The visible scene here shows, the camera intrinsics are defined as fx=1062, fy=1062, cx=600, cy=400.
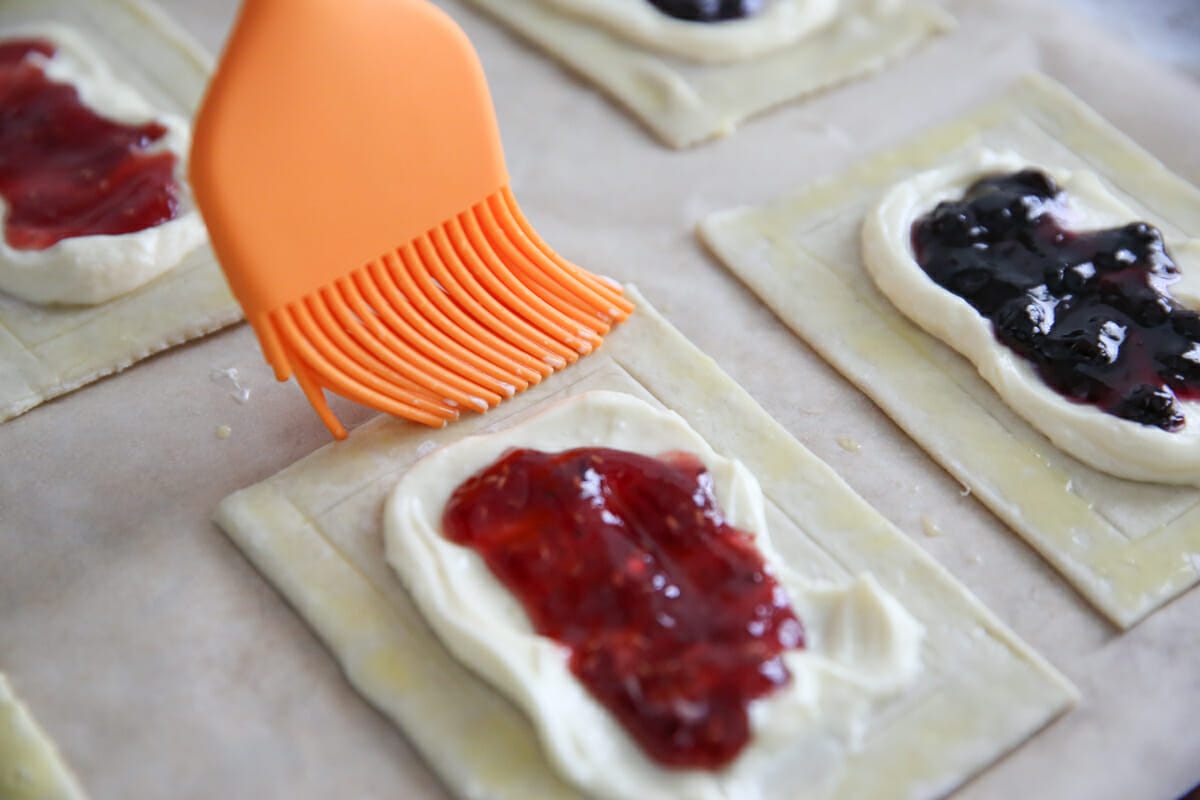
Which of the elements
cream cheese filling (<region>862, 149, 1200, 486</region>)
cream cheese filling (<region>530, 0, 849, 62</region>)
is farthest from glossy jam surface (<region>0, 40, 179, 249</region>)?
cream cheese filling (<region>862, 149, 1200, 486</region>)

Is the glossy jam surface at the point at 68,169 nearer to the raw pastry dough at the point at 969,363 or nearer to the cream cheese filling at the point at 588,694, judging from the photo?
the cream cheese filling at the point at 588,694

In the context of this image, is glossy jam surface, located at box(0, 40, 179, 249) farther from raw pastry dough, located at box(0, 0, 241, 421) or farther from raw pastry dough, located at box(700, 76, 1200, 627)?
raw pastry dough, located at box(700, 76, 1200, 627)

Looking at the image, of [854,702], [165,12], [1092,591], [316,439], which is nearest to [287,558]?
[316,439]

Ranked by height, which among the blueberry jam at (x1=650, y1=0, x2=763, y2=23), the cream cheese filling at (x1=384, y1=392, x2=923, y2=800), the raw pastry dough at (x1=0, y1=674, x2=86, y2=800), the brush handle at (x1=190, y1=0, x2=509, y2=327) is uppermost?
the brush handle at (x1=190, y1=0, x2=509, y2=327)

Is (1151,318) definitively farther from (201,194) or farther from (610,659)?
(201,194)

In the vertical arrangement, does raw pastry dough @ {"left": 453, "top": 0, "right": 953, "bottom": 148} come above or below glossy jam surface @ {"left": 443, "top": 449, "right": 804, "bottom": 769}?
above

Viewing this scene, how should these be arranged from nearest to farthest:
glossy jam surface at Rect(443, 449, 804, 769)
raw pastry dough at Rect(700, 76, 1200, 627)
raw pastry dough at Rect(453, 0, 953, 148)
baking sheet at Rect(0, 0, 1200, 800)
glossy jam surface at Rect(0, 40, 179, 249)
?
glossy jam surface at Rect(443, 449, 804, 769), baking sheet at Rect(0, 0, 1200, 800), raw pastry dough at Rect(700, 76, 1200, 627), glossy jam surface at Rect(0, 40, 179, 249), raw pastry dough at Rect(453, 0, 953, 148)

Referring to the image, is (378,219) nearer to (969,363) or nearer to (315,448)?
(315,448)

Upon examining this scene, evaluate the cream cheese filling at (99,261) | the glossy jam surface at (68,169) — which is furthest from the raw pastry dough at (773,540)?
the glossy jam surface at (68,169)
